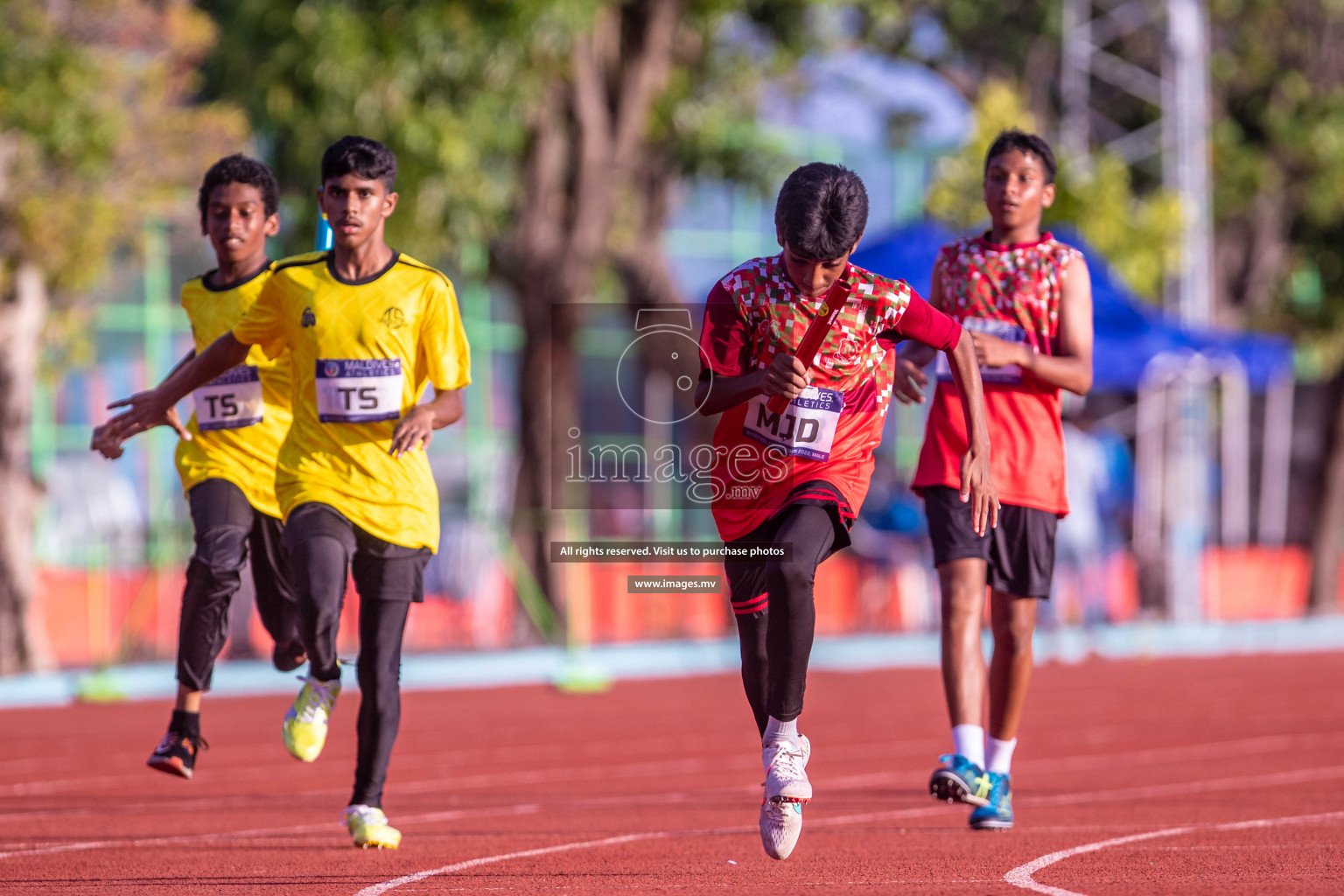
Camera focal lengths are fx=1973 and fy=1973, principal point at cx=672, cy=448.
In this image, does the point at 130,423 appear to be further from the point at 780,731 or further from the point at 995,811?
the point at 995,811

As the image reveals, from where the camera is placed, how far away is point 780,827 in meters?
5.55

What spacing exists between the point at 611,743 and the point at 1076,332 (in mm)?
5286

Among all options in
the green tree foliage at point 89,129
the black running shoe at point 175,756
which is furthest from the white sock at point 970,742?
the green tree foliage at point 89,129

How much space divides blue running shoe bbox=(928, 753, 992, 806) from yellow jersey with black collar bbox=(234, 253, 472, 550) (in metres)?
1.91

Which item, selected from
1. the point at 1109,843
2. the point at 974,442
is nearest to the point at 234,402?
the point at 974,442

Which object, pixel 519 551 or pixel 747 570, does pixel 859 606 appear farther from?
pixel 747 570

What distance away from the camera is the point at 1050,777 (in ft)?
30.6

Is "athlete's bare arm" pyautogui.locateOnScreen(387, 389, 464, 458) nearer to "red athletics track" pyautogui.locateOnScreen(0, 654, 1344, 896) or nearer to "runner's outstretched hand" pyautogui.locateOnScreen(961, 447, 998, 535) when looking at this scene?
"red athletics track" pyautogui.locateOnScreen(0, 654, 1344, 896)

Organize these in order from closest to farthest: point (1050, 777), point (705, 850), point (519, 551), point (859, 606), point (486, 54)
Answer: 1. point (705, 850)
2. point (1050, 777)
3. point (486, 54)
4. point (519, 551)
5. point (859, 606)

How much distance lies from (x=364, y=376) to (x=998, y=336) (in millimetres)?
2277

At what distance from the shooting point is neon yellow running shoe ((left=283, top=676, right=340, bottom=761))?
679cm

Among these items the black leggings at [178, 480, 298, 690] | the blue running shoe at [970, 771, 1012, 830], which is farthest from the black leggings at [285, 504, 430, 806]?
the blue running shoe at [970, 771, 1012, 830]

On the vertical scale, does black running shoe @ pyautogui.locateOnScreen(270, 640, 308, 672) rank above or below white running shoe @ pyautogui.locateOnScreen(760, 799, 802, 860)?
above

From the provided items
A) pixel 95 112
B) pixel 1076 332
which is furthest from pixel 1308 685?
pixel 95 112
